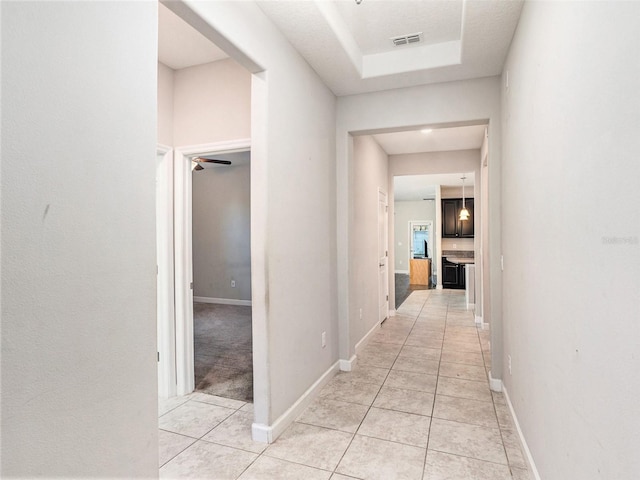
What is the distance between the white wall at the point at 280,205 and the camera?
2186mm

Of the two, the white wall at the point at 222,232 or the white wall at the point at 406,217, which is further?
the white wall at the point at 406,217

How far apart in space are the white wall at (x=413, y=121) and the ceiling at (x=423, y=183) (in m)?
3.94

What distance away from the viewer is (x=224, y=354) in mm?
4133

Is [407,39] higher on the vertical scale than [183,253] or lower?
higher

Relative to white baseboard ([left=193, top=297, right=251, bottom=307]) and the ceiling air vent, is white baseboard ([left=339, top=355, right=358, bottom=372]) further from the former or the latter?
white baseboard ([left=193, top=297, right=251, bottom=307])

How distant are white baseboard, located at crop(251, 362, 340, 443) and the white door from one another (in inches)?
95.7

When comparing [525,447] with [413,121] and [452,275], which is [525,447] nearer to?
[413,121]

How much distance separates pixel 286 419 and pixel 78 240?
1.89 m

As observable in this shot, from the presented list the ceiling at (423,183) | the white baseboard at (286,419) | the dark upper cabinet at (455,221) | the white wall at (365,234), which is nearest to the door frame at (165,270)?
the white baseboard at (286,419)

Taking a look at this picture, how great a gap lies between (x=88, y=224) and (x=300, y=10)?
1.85 meters

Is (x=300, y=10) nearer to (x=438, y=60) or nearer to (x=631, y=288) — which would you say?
(x=438, y=60)

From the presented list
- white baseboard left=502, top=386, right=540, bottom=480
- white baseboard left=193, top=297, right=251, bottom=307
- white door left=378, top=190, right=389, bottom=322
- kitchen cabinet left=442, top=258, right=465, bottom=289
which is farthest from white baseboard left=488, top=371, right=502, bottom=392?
kitchen cabinet left=442, top=258, right=465, bottom=289

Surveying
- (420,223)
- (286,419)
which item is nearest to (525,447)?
(286,419)

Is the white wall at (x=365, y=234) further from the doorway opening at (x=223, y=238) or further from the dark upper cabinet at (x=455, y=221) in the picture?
the dark upper cabinet at (x=455, y=221)
